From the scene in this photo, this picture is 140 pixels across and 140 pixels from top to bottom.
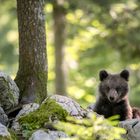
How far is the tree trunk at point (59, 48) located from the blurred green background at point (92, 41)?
0.31 meters

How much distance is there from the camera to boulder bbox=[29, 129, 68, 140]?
8.62 m

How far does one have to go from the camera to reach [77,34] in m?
24.9

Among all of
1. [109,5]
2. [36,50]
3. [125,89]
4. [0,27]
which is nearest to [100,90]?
[125,89]

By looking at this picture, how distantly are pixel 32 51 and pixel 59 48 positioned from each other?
454 inches

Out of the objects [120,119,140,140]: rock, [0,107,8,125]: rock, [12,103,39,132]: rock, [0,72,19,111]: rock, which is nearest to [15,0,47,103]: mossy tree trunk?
[0,72,19,111]: rock

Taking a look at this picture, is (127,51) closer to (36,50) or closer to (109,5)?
(109,5)

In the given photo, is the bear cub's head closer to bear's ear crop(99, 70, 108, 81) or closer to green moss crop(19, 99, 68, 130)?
bear's ear crop(99, 70, 108, 81)

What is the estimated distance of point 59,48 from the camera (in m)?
22.6

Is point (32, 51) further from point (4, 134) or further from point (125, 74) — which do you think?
point (4, 134)

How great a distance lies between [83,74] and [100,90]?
50.5ft

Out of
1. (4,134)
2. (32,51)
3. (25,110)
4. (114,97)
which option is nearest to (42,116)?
(25,110)

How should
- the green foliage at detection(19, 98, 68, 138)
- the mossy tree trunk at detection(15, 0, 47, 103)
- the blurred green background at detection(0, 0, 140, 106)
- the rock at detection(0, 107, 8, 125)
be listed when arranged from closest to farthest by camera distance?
1. the green foliage at detection(19, 98, 68, 138)
2. the rock at detection(0, 107, 8, 125)
3. the mossy tree trunk at detection(15, 0, 47, 103)
4. the blurred green background at detection(0, 0, 140, 106)

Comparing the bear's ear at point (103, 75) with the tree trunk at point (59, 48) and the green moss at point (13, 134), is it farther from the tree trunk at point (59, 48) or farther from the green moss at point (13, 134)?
the tree trunk at point (59, 48)

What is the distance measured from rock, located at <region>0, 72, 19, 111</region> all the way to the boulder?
5.42 ft
